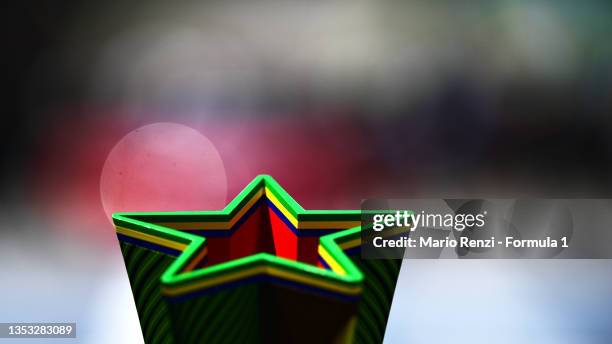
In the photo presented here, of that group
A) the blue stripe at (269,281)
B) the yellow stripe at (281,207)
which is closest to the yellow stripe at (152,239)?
the blue stripe at (269,281)

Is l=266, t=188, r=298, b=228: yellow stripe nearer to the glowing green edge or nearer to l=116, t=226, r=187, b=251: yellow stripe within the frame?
the glowing green edge

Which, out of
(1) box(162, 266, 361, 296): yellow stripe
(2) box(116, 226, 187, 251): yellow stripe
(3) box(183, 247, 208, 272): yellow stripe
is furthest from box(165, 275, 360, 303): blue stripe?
(2) box(116, 226, 187, 251): yellow stripe

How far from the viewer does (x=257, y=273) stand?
2.17 meters

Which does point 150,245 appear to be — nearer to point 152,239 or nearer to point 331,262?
point 152,239

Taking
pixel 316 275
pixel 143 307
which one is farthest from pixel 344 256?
pixel 143 307

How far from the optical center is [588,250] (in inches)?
159

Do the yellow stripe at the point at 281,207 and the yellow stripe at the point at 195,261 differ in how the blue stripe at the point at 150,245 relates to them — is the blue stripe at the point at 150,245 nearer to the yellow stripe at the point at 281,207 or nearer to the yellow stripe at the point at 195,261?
the yellow stripe at the point at 195,261

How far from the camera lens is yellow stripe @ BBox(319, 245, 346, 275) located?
7.11 feet

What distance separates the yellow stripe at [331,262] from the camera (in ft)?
7.11

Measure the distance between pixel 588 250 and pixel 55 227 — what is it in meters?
3.15

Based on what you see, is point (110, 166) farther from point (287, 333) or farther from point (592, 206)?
point (592, 206)

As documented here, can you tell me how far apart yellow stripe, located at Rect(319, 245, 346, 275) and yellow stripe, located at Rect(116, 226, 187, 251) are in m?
0.47

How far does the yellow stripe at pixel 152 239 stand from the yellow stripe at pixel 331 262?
467mm

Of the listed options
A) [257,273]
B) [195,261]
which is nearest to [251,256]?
[257,273]
